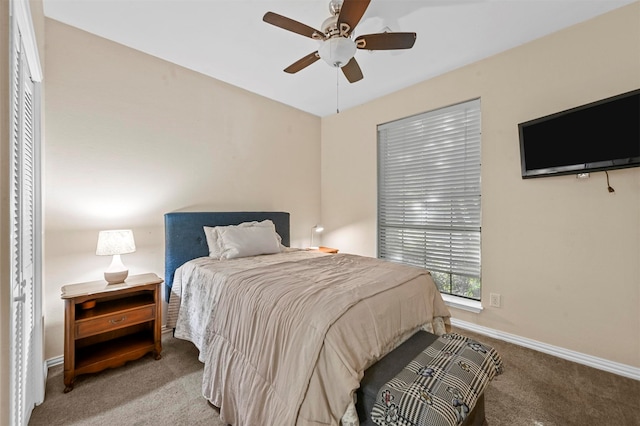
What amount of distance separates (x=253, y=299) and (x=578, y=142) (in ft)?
9.10

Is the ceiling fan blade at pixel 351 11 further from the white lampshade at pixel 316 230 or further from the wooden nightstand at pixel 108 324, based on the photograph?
the white lampshade at pixel 316 230

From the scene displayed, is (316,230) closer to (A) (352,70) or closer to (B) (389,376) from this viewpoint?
(A) (352,70)

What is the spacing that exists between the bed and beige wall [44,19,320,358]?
0.82m

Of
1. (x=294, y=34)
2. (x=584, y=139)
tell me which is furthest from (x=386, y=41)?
(x=584, y=139)

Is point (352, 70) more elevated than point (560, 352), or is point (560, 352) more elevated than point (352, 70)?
point (352, 70)

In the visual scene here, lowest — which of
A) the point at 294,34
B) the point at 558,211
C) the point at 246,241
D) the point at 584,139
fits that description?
the point at 246,241

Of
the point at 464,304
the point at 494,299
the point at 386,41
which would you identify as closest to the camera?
the point at 386,41

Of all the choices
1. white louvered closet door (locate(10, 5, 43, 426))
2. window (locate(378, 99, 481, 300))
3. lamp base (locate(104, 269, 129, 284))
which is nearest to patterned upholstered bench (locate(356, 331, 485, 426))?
white louvered closet door (locate(10, 5, 43, 426))

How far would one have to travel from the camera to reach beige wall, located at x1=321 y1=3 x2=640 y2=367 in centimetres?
211

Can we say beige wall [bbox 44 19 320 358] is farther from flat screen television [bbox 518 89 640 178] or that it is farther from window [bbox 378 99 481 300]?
flat screen television [bbox 518 89 640 178]

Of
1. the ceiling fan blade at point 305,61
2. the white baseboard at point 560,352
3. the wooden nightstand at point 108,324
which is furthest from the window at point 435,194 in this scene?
the wooden nightstand at point 108,324

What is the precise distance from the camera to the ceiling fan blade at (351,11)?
1560 millimetres

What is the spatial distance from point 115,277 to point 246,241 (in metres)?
1.12

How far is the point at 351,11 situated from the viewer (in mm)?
1635
